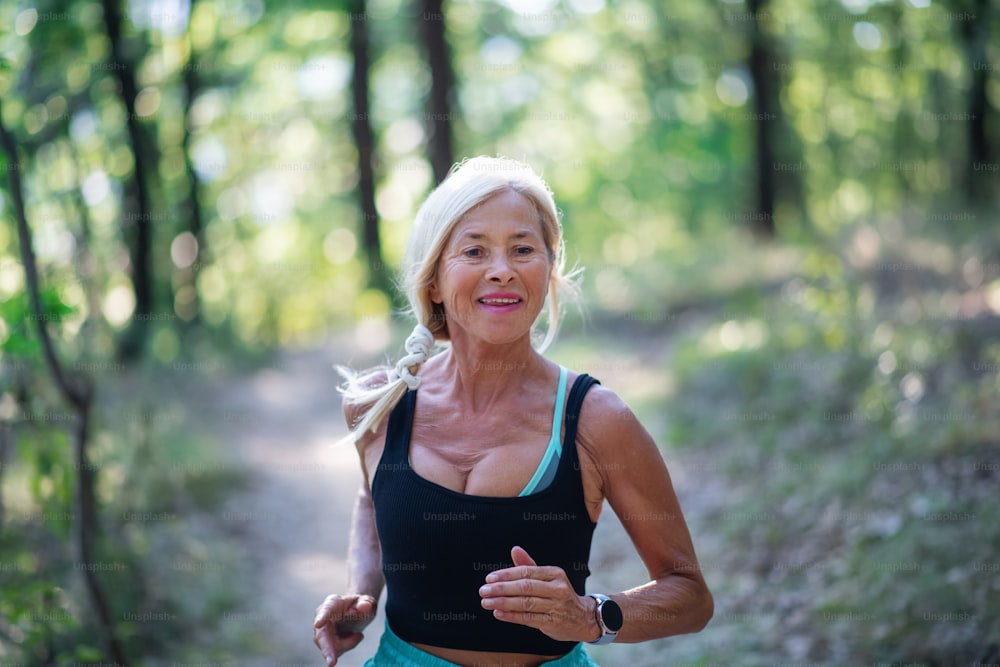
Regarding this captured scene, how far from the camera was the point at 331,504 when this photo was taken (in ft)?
30.1

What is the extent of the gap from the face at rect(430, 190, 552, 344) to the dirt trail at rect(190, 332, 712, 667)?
3406 mm

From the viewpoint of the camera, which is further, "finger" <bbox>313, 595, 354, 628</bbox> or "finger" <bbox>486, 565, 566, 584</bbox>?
"finger" <bbox>313, 595, 354, 628</bbox>

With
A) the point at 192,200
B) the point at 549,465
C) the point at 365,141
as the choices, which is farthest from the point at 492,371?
the point at 365,141

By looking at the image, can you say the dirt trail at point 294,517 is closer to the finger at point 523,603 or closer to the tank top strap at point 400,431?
the tank top strap at point 400,431

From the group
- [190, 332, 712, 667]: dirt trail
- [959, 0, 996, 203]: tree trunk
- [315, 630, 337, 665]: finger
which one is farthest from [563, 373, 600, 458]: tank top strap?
[959, 0, 996, 203]: tree trunk

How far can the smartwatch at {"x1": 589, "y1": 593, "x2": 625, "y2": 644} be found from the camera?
2283 mm

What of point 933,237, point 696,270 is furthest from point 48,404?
point 696,270

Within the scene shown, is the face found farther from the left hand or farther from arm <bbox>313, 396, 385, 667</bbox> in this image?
the left hand

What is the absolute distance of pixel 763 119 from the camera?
14797mm

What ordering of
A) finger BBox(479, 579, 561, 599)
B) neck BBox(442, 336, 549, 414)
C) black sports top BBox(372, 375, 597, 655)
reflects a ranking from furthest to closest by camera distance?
neck BBox(442, 336, 549, 414) < black sports top BBox(372, 375, 597, 655) < finger BBox(479, 579, 561, 599)

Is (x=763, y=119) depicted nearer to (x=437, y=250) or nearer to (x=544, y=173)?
(x=544, y=173)

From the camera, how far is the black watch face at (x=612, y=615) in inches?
90.3

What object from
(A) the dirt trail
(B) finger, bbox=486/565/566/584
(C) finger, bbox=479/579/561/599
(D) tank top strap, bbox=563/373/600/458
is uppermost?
(D) tank top strap, bbox=563/373/600/458

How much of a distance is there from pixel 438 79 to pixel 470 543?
11815 mm
